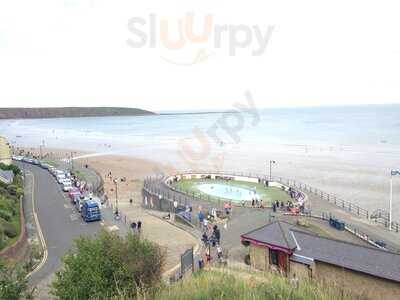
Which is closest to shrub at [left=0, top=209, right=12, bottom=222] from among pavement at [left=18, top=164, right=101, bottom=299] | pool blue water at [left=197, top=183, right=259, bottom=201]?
pavement at [left=18, top=164, right=101, bottom=299]

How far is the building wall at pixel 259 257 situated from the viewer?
16.9m

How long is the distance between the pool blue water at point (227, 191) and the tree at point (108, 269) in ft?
72.4

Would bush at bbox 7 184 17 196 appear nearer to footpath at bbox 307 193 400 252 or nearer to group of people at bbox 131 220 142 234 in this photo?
group of people at bbox 131 220 142 234

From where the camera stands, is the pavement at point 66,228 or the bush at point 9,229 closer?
the pavement at point 66,228

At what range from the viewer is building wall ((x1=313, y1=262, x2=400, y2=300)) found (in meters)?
12.8

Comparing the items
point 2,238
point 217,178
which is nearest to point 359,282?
point 2,238

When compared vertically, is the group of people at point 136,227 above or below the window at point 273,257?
below

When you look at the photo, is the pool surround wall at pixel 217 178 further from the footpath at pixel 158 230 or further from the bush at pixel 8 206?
→ the bush at pixel 8 206

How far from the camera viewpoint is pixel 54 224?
2467 centimetres

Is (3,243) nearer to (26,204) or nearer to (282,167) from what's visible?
(26,204)

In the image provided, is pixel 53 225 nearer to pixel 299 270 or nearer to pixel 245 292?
pixel 299 270

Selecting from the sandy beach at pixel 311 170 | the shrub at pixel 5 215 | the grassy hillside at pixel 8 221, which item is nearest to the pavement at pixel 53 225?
the grassy hillside at pixel 8 221

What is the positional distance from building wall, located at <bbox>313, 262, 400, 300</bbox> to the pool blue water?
61.9 ft

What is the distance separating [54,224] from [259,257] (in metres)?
14.2
